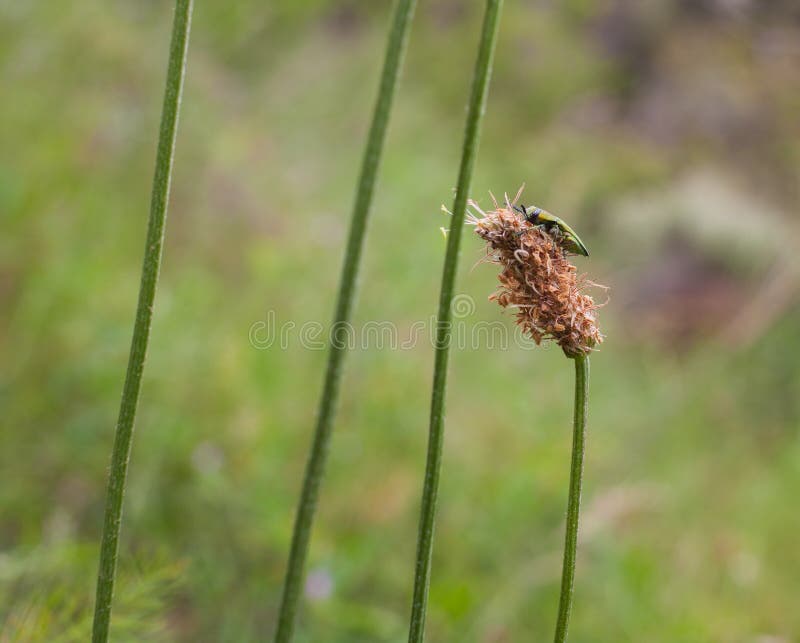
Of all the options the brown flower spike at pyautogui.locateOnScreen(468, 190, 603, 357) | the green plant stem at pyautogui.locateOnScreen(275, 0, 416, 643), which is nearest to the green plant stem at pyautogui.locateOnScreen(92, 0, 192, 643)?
the green plant stem at pyautogui.locateOnScreen(275, 0, 416, 643)

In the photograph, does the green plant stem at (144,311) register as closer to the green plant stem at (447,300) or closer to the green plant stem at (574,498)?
the green plant stem at (447,300)

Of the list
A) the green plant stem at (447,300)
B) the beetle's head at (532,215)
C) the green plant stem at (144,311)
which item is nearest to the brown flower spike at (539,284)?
the beetle's head at (532,215)

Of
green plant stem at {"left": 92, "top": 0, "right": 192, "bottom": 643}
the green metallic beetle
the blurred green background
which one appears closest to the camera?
green plant stem at {"left": 92, "top": 0, "right": 192, "bottom": 643}

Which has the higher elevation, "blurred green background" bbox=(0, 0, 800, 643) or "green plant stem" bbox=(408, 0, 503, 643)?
"blurred green background" bbox=(0, 0, 800, 643)

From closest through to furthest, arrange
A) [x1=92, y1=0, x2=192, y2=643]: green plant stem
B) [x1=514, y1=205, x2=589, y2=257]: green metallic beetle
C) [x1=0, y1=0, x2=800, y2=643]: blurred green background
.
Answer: [x1=92, y1=0, x2=192, y2=643]: green plant stem → [x1=514, y1=205, x2=589, y2=257]: green metallic beetle → [x1=0, y1=0, x2=800, y2=643]: blurred green background

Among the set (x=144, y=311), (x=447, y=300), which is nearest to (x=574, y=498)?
(x=447, y=300)

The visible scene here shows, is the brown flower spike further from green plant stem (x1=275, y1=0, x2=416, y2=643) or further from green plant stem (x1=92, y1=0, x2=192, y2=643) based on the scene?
green plant stem (x1=92, y1=0, x2=192, y2=643)

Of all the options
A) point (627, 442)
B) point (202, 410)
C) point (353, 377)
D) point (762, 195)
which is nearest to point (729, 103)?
point (762, 195)

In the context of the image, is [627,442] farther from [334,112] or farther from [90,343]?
[334,112]
